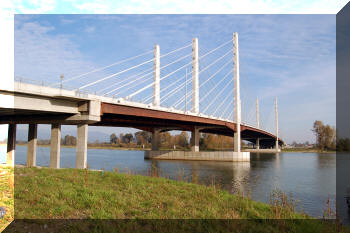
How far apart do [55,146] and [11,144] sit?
9.57m

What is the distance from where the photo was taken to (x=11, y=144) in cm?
3325

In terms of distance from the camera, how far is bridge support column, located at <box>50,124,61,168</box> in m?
27.0

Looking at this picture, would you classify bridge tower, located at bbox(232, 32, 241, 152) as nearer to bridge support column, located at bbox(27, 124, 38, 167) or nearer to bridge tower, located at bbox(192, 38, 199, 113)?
bridge tower, located at bbox(192, 38, 199, 113)

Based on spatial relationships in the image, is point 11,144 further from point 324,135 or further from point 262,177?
point 324,135

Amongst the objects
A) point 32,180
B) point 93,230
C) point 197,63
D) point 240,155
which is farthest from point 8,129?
point 240,155

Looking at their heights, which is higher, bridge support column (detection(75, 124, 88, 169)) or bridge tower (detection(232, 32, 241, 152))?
bridge tower (detection(232, 32, 241, 152))

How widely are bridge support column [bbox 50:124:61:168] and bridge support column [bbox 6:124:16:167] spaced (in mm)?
8156

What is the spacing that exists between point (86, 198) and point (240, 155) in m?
46.9

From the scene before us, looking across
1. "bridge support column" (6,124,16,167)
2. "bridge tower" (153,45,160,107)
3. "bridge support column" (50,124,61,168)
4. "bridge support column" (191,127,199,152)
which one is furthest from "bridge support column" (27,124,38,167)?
"bridge support column" (191,127,199,152)

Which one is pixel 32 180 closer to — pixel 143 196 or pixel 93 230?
pixel 143 196

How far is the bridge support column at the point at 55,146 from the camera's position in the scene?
2702 centimetres

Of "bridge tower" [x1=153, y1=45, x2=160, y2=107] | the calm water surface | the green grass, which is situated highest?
"bridge tower" [x1=153, y1=45, x2=160, y2=107]

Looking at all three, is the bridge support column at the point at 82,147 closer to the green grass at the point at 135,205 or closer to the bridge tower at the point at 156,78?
the green grass at the point at 135,205

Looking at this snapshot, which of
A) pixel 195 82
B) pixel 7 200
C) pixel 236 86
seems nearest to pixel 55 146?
pixel 7 200
